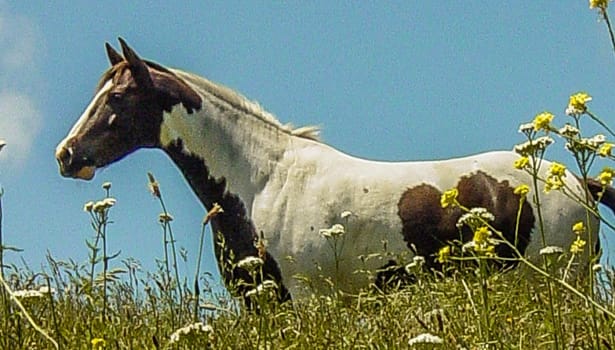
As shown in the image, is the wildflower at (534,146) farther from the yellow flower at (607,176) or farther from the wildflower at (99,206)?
the wildflower at (99,206)

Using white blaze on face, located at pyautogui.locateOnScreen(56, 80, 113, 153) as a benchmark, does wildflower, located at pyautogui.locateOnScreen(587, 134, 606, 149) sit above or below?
below

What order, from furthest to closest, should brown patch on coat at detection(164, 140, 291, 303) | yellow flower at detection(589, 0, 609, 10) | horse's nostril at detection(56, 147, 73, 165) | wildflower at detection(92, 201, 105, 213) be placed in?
horse's nostril at detection(56, 147, 73, 165)
brown patch on coat at detection(164, 140, 291, 303)
wildflower at detection(92, 201, 105, 213)
yellow flower at detection(589, 0, 609, 10)

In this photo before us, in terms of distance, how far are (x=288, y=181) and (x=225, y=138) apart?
62 cm

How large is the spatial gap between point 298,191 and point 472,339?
12.5 feet

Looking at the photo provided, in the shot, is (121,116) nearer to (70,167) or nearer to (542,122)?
(70,167)

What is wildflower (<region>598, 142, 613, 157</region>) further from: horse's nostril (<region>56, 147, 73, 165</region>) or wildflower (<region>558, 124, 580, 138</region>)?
horse's nostril (<region>56, 147, 73, 165</region>)

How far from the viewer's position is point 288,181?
721 centimetres

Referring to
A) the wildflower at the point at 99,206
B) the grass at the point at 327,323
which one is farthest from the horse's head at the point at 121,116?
the wildflower at the point at 99,206

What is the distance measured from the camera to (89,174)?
753 centimetres

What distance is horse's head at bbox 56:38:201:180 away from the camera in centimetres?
746

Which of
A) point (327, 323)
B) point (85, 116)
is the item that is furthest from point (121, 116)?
point (327, 323)

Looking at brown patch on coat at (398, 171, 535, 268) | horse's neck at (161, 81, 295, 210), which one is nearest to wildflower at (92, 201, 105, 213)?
brown patch on coat at (398, 171, 535, 268)

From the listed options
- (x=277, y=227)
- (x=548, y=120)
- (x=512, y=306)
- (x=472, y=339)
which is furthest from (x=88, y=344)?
(x=277, y=227)

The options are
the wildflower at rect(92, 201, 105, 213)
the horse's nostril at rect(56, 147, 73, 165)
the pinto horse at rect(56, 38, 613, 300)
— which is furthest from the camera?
the horse's nostril at rect(56, 147, 73, 165)
